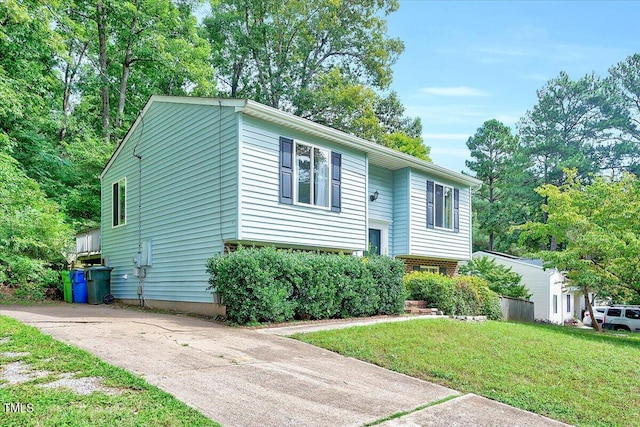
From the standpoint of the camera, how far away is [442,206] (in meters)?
17.0

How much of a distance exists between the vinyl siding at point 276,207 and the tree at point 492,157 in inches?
1069

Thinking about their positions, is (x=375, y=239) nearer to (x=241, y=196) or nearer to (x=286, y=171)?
(x=286, y=171)

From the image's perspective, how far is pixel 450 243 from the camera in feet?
56.7

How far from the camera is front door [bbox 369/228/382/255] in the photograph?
15352 mm

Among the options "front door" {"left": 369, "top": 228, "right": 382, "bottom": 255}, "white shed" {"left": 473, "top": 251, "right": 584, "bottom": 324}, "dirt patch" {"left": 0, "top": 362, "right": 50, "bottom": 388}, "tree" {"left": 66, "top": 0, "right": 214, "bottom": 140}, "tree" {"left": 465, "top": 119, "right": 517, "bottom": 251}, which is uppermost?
"tree" {"left": 66, "top": 0, "right": 214, "bottom": 140}

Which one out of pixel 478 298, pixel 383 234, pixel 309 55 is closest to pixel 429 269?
pixel 383 234

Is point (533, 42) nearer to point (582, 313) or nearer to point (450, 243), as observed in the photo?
point (450, 243)

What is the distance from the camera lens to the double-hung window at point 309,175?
453 inches

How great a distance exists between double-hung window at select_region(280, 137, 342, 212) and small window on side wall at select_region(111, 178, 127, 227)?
21.9ft

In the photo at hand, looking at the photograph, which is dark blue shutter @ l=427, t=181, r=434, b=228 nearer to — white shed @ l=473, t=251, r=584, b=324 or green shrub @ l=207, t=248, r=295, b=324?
green shrub @ l=207, t=248, r=295, b=324

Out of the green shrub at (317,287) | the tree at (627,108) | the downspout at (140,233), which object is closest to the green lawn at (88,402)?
the green shrub at (317,287)

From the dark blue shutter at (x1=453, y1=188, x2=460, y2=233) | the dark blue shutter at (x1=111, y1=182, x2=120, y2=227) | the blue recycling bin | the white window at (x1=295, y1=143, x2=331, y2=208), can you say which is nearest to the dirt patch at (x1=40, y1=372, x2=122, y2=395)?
the white window at (x1=295, y1=143, x2=331, y2=208)

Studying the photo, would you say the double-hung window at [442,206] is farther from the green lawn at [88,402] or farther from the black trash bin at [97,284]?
the green lawn at [88,402]

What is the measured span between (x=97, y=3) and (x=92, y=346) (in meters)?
21.9
